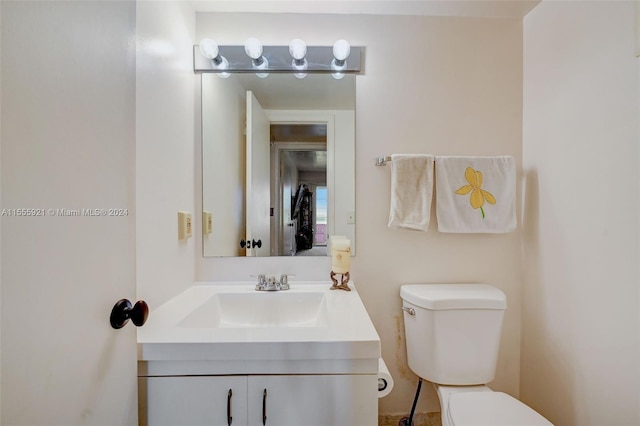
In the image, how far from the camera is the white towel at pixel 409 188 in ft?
3.95

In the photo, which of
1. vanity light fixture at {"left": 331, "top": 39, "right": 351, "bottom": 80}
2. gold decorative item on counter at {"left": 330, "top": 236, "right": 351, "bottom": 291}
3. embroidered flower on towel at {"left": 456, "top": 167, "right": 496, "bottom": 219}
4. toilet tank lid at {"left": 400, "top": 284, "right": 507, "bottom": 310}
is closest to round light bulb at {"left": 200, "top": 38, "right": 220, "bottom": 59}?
vanity light fixture at {"left": 331, "top": 39, "right": 351, "bottom": 80}

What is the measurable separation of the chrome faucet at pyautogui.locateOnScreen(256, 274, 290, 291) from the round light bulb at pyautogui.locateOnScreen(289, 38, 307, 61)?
100cm

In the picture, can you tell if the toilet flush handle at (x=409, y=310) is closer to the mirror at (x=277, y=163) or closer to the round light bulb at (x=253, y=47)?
the mirror at (x=277, y=163)

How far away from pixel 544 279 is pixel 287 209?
1.19 meters

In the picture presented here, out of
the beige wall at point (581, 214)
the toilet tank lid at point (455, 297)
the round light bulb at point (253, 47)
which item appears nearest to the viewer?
the beige wall at point (581, 214)

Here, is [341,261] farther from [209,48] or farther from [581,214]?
[209,48]

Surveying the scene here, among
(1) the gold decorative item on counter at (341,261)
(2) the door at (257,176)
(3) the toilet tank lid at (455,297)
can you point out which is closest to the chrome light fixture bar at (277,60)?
(2) the door at (257,176)

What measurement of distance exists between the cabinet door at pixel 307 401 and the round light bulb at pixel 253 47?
1.27 metres

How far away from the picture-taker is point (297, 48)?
1199 mm

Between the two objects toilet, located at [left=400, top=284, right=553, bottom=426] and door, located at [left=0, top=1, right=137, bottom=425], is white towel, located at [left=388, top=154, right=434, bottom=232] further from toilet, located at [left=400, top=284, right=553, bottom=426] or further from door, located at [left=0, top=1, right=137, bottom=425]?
door, located at [left=0, top=1, right=137, bottom=425]

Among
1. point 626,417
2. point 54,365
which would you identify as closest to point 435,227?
point 626,417

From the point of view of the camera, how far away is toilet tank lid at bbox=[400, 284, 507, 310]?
42.8 inches

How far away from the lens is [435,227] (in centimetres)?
128

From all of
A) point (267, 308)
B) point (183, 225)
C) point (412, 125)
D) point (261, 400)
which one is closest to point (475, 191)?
point (412, 125)
